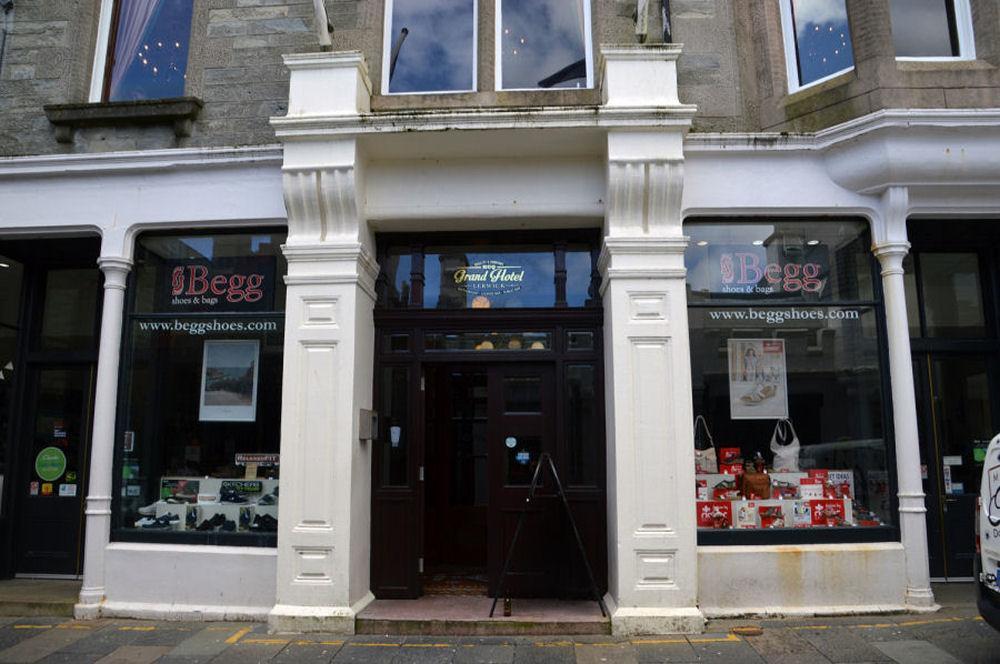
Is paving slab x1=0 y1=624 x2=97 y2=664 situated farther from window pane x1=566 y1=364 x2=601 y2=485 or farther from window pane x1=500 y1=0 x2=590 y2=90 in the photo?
window pane x1=500 y1=0 x2=590 y2=90

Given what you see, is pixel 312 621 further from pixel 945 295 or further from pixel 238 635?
pixel 945 295

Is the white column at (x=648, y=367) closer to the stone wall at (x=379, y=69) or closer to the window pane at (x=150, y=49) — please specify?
the stone wall at (x=379, y=69)

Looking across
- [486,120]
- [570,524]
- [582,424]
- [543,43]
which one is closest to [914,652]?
[570,524]

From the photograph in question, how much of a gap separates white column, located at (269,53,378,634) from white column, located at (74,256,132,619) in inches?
78.1

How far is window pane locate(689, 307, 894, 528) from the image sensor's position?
6.95 m

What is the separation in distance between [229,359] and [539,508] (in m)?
3.66

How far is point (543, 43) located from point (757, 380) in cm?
434

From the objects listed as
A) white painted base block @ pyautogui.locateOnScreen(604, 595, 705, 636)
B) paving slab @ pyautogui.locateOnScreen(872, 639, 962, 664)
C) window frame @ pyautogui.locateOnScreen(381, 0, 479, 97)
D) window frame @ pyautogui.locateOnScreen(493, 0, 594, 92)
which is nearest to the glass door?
paving slab @ pyautogui.locateOnScreen(872, 639, 962, 664)

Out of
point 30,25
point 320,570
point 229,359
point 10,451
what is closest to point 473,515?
point 320,570

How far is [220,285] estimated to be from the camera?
7.62 meters

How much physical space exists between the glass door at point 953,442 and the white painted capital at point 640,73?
429 cm

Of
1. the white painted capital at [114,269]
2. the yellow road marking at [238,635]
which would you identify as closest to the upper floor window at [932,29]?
the white painted capital at [114,269]

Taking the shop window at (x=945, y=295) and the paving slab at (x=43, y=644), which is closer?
the paving slab at (x=43, y=644)

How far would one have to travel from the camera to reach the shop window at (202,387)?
7.32m
